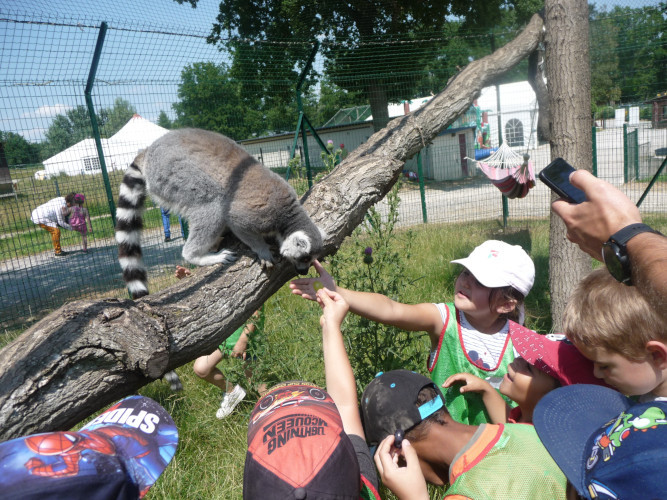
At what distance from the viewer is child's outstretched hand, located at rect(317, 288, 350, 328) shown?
167 centimetres

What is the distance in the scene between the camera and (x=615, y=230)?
1.18 metres

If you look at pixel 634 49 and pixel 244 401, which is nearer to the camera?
pixel 244 401

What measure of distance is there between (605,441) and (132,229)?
3334 millimetres

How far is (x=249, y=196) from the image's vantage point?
3326 millimetres

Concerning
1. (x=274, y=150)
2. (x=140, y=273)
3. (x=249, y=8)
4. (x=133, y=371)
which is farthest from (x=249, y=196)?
(x=249, y=8)

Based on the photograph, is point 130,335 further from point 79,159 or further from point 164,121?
point 164,121

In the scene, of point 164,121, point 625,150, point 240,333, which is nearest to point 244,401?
point 240,333

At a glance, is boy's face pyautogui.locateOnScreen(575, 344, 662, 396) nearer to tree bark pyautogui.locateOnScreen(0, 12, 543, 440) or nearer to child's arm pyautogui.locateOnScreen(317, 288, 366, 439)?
child's arm pyautogui.locateOnScreen(317, 288, 366, 439)

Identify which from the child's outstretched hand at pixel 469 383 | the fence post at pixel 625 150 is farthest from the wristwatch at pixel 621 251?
the fence post at pixel 625 150

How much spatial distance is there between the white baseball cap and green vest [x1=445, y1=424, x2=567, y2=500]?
691mm

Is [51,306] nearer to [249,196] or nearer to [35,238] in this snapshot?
[35,238]

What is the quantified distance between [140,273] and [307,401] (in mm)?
2400

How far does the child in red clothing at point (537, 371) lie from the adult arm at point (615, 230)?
1.47ft

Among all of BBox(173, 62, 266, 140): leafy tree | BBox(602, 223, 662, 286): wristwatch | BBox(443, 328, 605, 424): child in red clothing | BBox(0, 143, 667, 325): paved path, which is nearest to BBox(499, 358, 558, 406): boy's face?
BBox(443, 328, 605, 424): child in red clothing
